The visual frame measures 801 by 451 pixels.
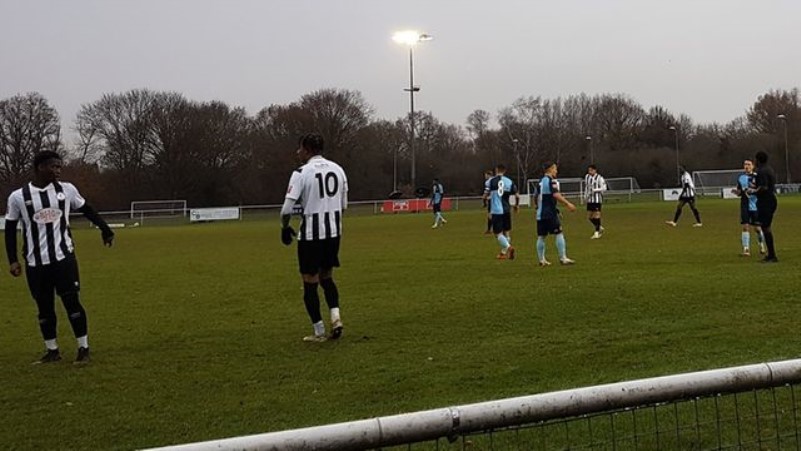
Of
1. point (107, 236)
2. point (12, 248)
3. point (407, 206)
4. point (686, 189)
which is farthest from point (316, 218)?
point (407, 206)

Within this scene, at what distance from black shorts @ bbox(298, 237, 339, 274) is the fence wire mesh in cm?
376

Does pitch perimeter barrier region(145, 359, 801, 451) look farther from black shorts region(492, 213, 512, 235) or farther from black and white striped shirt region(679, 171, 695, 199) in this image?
black and white striped shirt region(679, 171, 695, 199)

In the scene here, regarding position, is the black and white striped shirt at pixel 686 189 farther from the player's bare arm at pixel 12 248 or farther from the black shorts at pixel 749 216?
the player's bare arm at pixel 12 248

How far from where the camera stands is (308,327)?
8594mm

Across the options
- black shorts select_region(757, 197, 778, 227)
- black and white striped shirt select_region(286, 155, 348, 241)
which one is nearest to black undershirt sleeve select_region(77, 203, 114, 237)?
black and white striped shirt select_region(286, 155, 348, 241)

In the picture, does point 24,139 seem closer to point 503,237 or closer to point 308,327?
point 503,237

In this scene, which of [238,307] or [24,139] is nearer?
[238,307]

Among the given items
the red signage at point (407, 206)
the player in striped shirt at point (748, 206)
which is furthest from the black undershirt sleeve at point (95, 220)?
the red signage at point (407, 206)

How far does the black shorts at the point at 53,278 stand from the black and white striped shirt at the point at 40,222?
5 centimetres

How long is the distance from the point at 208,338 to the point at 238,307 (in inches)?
92.3

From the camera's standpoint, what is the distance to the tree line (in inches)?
2943

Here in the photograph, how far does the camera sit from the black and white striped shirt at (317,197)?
745cm

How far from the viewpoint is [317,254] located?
24.8 ft

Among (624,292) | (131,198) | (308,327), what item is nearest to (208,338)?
(308,327)
